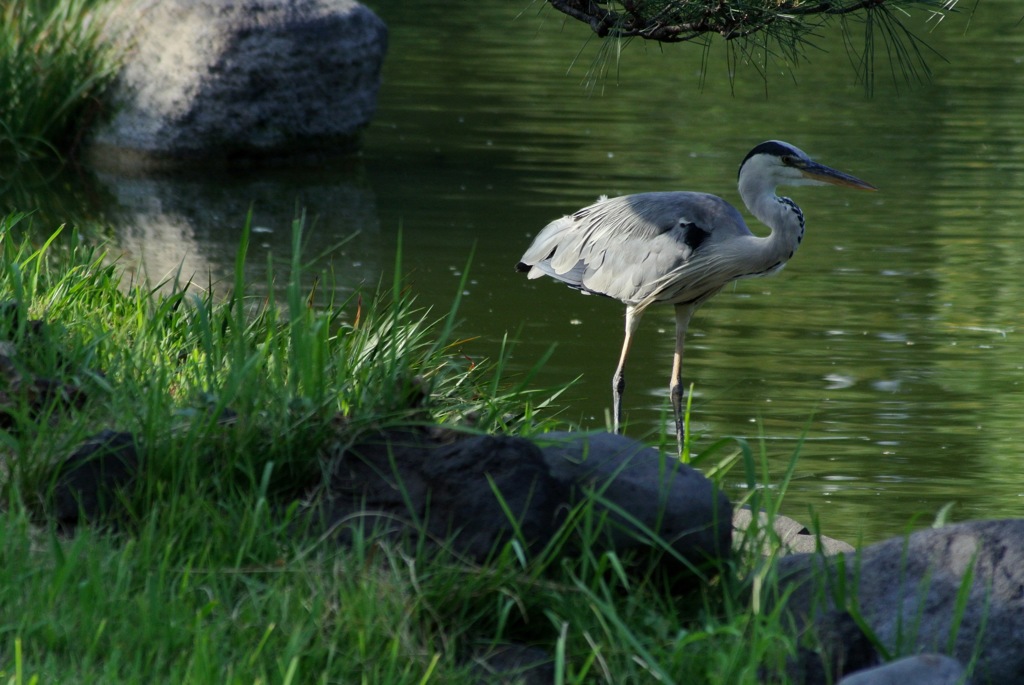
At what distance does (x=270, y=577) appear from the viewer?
3.13 metres

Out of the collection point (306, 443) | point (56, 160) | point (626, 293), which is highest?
point (306, 443)

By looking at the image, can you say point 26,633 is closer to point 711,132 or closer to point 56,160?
point 56,160

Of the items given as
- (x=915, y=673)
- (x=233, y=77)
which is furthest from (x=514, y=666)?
(x=233, y=77)

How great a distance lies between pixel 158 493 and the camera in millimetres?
3252

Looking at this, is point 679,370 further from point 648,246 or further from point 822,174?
point 822,174

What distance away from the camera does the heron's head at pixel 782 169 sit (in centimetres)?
552

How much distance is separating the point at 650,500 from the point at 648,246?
8.32 feet

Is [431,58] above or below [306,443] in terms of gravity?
below

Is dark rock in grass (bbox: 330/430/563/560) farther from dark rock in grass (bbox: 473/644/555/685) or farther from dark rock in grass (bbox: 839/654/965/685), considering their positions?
dark rock in grass (bbox: 839/654/965/685)

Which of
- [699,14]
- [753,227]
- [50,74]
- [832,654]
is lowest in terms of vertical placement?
[753,227]

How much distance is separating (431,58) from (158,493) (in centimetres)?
1363

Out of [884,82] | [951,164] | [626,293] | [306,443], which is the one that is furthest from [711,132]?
[306,443]

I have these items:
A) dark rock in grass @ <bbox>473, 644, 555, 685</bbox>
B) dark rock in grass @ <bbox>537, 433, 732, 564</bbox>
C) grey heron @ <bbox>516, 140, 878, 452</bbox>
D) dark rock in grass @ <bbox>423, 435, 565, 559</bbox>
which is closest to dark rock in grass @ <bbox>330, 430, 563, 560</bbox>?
dark rock in grass @ <bbox>423, 435, 565, 559</bbox>

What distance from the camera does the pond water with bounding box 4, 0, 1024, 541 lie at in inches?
238
